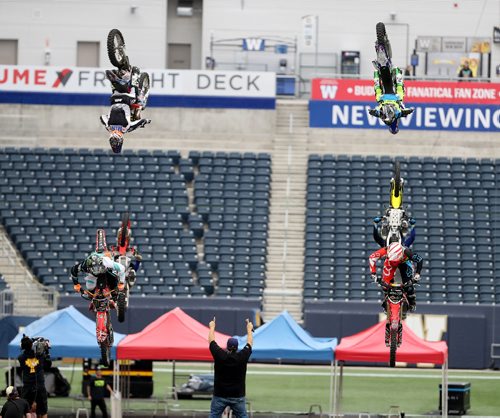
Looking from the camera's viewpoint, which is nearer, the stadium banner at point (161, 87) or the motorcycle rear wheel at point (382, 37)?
the motorcycle rear wheel at point (382, 37)

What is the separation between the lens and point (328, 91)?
51.7 metres

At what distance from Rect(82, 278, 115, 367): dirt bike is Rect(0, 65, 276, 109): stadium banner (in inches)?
1066

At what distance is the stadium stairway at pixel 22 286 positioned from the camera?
4491 cm

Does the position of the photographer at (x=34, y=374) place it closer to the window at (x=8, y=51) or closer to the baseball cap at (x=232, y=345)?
the baseball cap at (x=232, y=345)

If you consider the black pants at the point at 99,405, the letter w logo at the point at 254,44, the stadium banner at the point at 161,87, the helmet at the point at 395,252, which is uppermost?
the letter w logo at the point at 254,44

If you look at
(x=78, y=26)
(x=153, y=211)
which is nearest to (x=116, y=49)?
(x=153, y=211)

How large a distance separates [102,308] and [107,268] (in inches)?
35.8

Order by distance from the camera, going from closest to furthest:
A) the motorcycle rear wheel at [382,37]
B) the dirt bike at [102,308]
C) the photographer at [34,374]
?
the motorcycle rear wheel at [382,37] → the dirt bike at [102,308] → the photographer at [34,374]

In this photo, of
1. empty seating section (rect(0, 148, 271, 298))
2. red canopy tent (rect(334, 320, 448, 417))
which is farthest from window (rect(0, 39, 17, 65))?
red canopy tent (rect(334, 320, 448, 417))

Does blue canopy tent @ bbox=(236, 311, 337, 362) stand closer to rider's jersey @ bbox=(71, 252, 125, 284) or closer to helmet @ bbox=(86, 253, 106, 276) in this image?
rider's jersey @ bbox=(71, 252, 125, 284)

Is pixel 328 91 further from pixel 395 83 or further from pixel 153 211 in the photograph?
pixel 395 83

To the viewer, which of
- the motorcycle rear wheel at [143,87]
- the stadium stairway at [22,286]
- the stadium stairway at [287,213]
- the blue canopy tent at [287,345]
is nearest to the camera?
the motorcycle rear wheel at [143,87]

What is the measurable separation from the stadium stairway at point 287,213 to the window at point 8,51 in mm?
11222

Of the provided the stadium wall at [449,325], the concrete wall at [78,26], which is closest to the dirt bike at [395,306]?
the stadium wall at [449,325]
